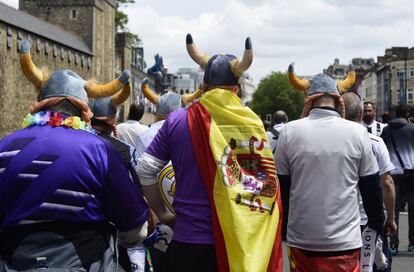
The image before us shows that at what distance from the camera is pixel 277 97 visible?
11362 cm

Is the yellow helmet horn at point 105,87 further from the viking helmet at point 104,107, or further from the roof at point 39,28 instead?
the roof at point 39,28

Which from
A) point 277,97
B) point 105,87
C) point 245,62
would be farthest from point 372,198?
point 277,97

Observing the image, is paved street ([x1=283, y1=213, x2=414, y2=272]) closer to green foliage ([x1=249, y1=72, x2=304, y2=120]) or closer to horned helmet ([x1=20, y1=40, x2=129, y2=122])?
horned helmet ([x1=20, y1=40, x2=129, y2=122])

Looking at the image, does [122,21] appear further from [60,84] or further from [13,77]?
[60,84]

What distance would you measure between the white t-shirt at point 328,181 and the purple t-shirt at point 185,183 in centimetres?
111

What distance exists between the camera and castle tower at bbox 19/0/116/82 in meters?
66.3

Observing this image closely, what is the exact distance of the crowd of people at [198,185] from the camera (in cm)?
332

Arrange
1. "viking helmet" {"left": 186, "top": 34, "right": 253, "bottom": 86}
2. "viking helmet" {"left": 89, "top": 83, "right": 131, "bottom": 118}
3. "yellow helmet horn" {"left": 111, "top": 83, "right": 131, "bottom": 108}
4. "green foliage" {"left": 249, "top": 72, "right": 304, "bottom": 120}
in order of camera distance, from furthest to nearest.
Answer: "green foliage" {"left": 249, "top": 72, "right": 304, "bottom": 120} → "viking helmet" {"left": 89, "top": 83, "right": 131, "bottom": 118} → "yellow helmet horn" {"left": 111, "top": 83, "right": 131, "bottom": 108} → "viking helmet" {"left": 186, "top": 34, "right": 253, "bottom": 86}

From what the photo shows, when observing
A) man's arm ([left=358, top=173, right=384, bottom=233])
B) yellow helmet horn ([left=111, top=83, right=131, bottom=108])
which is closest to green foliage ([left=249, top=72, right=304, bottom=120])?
yellow helmet horn ([left=111, top=83, right=131, bottom=108])

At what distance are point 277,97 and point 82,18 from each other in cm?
5245

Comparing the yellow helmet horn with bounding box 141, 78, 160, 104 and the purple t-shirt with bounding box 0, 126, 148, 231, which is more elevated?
the yellow helmet horn with bounding box 141, 78, 160, 104

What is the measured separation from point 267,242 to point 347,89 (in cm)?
220

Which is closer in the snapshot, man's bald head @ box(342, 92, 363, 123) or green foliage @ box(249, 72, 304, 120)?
man's bald head @ box(342, 92, 363, 123)

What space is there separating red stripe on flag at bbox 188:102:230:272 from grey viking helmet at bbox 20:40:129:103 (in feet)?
1.86
